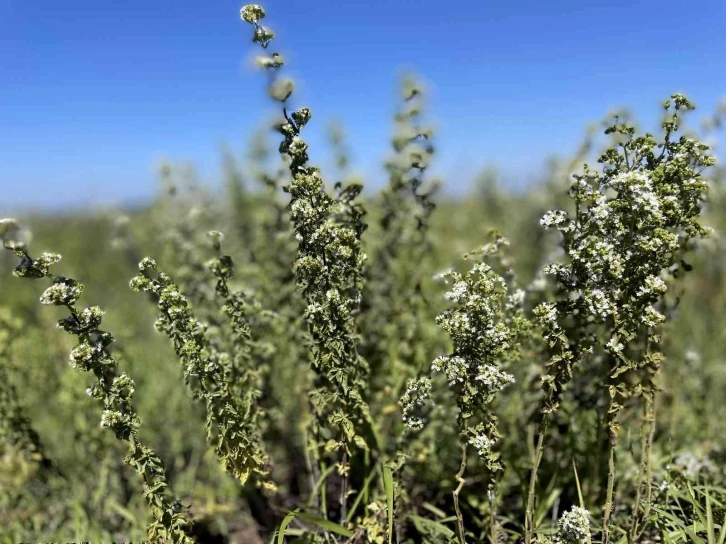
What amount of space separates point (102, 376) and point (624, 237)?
316 cm

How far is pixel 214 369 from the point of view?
3191 millimetres

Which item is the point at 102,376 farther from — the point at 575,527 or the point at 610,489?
the point at 610,489

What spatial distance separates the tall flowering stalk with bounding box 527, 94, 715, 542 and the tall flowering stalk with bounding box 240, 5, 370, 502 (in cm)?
119

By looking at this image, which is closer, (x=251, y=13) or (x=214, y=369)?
(x=251, y=13)

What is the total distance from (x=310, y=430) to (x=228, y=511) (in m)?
1.42

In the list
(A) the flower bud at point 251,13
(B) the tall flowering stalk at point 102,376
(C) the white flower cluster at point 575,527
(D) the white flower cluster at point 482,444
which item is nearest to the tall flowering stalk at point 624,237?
(C) the white flower cluster at point 575,527

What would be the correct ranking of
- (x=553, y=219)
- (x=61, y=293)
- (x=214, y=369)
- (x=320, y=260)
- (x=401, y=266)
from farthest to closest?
1. (x=401, y=266)
2. (x=214, y=369)
3. (x=320, y=260)
4. (x=553, y=219)
5. (x=61, y=293)

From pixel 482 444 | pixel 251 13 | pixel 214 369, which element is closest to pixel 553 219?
pixel 482 444

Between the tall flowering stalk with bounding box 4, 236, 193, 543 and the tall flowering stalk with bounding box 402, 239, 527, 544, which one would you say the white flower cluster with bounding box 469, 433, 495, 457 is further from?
the tall flowering stalk with bounding box 4, 236, 193, 543

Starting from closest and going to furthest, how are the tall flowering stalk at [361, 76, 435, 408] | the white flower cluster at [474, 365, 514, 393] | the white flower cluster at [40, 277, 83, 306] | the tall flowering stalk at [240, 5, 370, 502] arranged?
1. the white flower cluster at [40, 277, 83, 306]
2. the white flower cluster at [474, 365, 514, 393]
3. the tall flowering stalk at [240, 5, 370, 502]
4. the tall flowering stalk at [361, 76, 435, 408]

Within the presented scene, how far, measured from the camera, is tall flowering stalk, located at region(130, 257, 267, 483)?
302 centimetres

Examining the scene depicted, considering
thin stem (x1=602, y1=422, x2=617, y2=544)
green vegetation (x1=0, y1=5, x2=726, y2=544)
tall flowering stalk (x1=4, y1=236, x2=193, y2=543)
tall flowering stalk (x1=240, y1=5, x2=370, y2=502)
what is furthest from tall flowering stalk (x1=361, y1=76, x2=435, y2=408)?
tall flowering stalk (x1=4, y1=236, x2=193, y2=543)

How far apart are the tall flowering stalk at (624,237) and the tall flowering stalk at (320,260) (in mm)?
1186

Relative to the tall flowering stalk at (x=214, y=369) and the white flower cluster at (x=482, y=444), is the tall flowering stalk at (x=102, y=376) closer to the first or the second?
the tall flowering stalk at (x=214, y=369)
